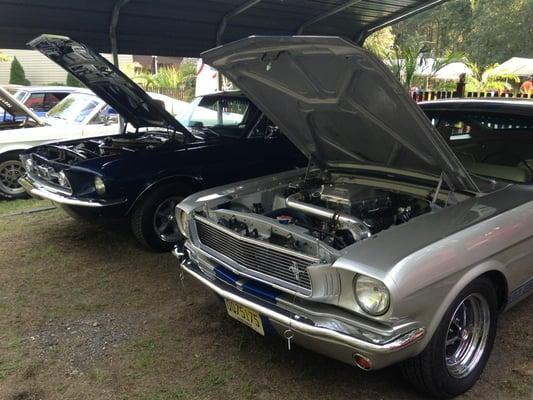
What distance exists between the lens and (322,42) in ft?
8.82

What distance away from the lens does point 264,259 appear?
9.32 ft

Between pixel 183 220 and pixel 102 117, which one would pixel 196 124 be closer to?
pixel 102 117

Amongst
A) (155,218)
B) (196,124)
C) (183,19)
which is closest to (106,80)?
(196,124)

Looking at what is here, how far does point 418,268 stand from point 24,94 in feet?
36.0

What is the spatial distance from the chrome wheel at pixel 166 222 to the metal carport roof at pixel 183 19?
9.35 feet

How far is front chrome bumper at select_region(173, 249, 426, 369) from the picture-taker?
2.29m

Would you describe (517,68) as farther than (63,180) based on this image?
Yes

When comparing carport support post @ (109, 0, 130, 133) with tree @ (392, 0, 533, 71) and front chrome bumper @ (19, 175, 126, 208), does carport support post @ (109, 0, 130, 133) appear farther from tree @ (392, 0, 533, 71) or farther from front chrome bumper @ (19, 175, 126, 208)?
tree @ (392, 0, 533, 71)

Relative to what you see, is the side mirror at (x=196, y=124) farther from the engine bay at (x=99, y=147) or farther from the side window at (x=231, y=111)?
the engine bay at (x=99, y=147)

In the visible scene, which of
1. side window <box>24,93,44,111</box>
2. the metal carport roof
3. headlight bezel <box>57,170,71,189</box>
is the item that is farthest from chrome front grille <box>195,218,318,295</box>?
side window <box>24,93,44,111</box>

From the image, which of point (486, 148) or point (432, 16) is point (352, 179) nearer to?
point (486, 148)

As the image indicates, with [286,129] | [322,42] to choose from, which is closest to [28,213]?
[286,129]

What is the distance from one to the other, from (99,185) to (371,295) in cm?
331

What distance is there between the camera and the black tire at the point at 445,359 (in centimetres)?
256
